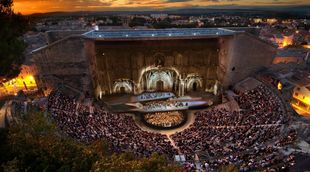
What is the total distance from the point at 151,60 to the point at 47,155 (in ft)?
74.0

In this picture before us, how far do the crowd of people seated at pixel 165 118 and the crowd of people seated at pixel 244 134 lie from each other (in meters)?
1.99

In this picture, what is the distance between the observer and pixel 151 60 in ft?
102

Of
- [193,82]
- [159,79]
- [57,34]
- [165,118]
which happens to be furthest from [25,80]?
[193,82]

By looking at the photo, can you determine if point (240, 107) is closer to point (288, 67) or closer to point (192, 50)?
point (192, 50)

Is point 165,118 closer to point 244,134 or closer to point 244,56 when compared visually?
point 244,134

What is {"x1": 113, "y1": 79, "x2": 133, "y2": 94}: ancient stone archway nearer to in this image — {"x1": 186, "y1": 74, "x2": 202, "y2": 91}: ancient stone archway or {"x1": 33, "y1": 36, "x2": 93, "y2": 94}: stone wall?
{"x1": 33, "y1": 36, "x2": 93, "y2": 94}: stone wall

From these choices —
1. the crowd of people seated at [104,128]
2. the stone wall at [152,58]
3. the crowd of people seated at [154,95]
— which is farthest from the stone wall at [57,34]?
the crowd of people seated at [154,95]

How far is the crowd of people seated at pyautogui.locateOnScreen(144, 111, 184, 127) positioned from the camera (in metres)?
25.0

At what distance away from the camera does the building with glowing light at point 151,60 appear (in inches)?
1100

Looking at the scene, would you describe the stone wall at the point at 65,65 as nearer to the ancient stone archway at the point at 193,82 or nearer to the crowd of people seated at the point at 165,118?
the crowd of people seated at the point at 165,118

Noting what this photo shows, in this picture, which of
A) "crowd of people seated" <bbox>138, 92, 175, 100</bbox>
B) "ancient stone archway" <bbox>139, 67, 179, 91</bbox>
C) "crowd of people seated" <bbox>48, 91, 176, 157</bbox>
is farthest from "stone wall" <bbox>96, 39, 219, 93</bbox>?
"crowd of people seated" <bbox>48, 91, 176, 157</bbox>

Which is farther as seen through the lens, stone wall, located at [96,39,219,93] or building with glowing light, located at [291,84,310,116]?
stone wall, located at [96,39,219,93]

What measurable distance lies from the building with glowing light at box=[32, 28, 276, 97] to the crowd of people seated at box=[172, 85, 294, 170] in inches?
207

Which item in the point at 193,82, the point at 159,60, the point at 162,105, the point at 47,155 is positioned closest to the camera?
the point at 47,155
